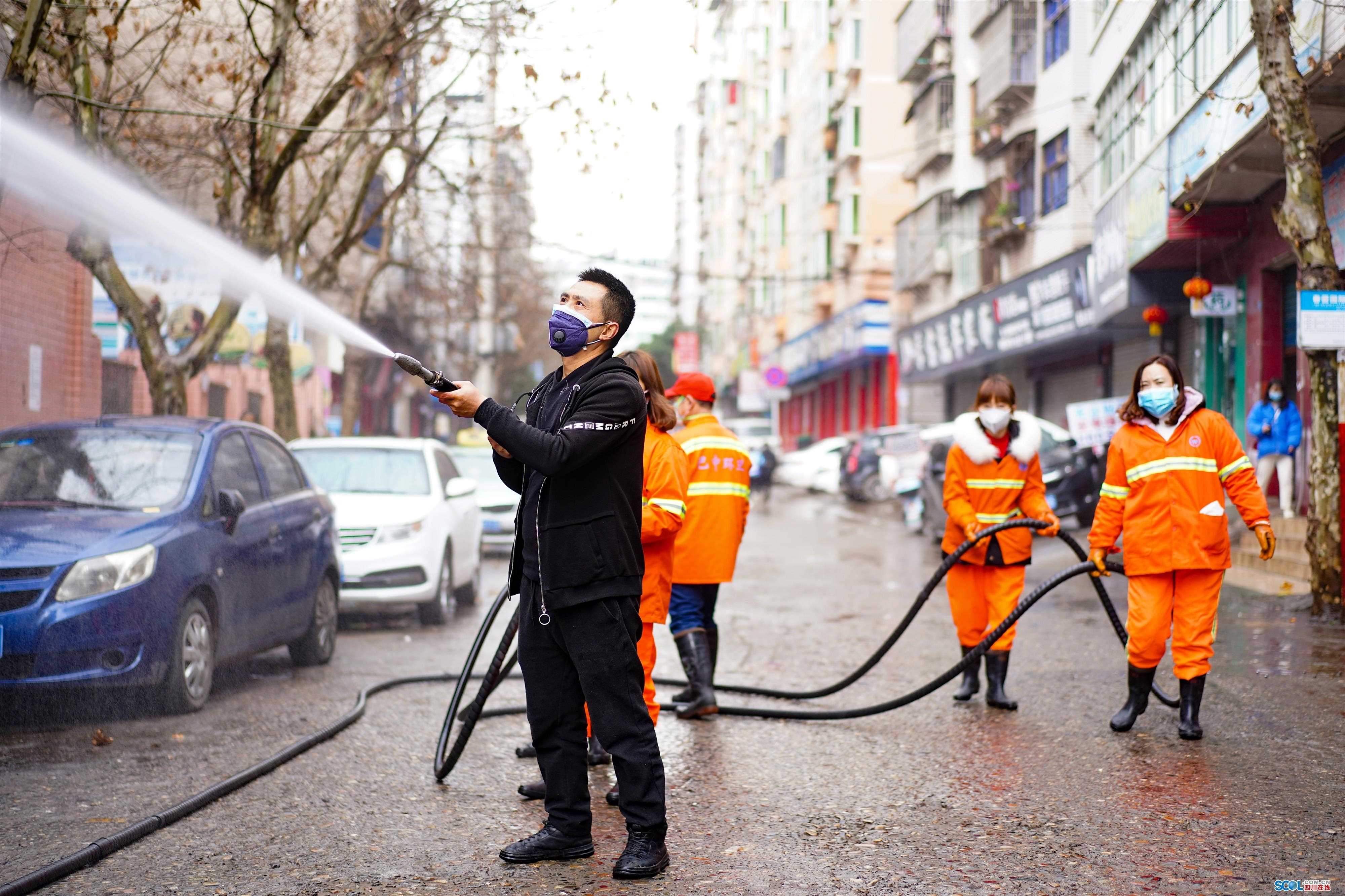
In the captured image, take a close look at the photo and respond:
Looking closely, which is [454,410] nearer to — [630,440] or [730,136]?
[630,440]

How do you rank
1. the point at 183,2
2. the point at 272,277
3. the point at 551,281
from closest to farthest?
the point at 272,277
the point at 183,2
the point at 551,281

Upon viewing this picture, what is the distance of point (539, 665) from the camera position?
4906 mm

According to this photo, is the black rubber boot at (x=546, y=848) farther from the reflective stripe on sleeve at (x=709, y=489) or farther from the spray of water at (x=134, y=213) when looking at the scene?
the reflective stripe on sleeve at (x=709, y=489)

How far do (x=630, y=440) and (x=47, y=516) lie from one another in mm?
4147

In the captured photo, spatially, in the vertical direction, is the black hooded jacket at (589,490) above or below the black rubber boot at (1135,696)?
above

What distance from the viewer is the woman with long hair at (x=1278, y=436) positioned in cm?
1653

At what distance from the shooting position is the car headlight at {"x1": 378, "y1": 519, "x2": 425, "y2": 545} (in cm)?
1184

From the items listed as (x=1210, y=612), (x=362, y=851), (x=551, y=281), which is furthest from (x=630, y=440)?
(x=551, y=281)

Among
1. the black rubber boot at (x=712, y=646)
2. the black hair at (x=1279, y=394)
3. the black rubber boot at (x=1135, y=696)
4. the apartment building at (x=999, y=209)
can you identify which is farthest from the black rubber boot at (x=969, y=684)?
the apartment building at (x=999, y=209)

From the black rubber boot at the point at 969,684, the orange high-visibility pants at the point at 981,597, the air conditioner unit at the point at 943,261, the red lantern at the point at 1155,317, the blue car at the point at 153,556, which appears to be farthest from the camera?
the air conditioner unit at the point at 943,261

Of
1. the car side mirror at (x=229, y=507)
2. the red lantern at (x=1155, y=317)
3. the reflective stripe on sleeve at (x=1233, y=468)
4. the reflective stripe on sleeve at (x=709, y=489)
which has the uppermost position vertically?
the red lantern at (x=1155, y=317)

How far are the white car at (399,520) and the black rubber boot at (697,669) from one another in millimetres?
4526

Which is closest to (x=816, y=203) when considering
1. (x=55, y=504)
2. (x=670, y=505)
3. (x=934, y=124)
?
(x=934, y=124)

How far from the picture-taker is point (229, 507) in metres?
8.24
